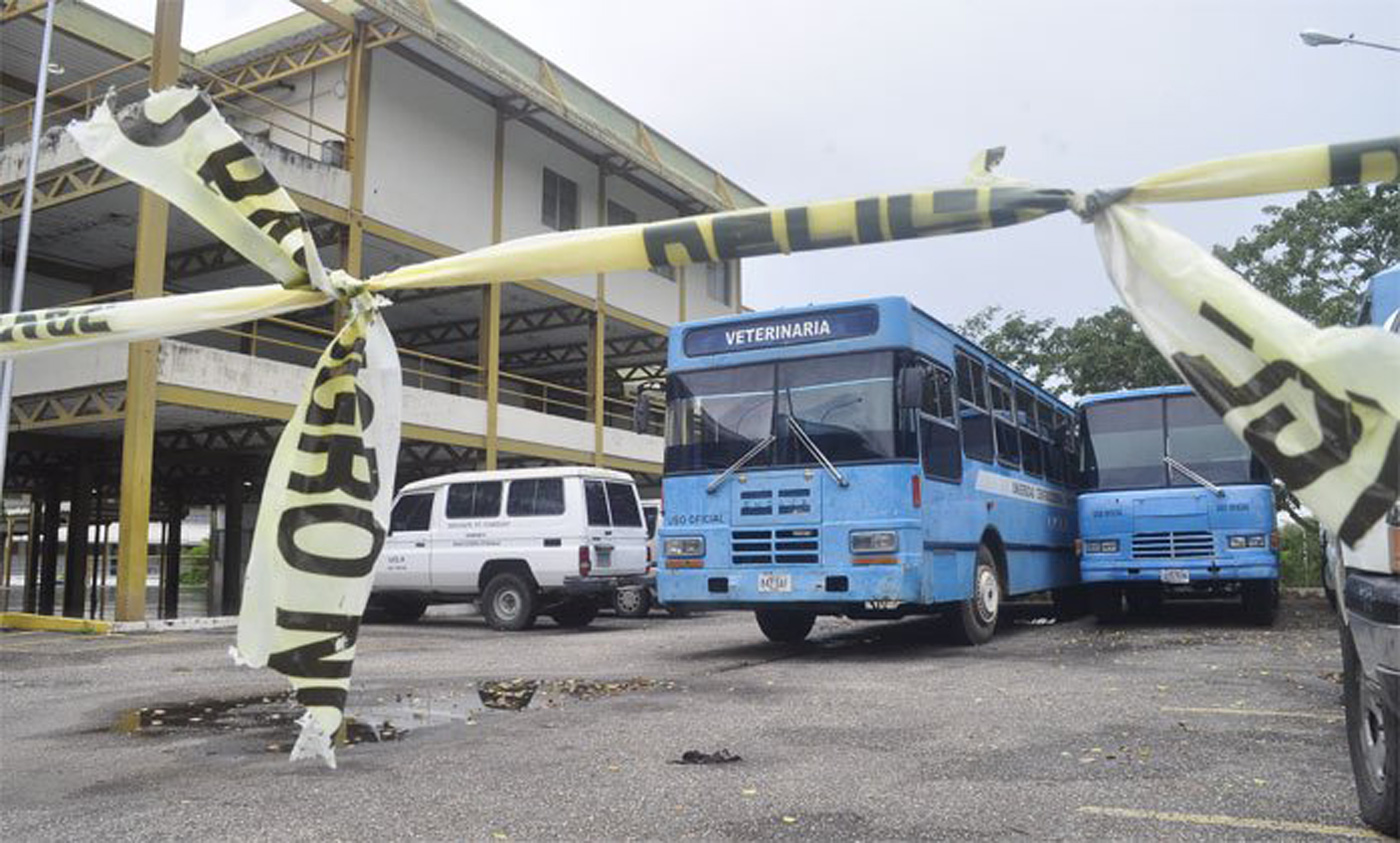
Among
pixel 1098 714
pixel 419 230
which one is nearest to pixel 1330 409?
pixel 1098 714

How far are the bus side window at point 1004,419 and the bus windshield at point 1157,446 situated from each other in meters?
1.23

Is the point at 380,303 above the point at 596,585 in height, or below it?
above

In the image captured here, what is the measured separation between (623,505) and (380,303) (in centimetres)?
1272

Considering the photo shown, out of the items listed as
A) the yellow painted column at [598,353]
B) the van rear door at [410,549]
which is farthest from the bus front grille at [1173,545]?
the yellow painted column at [598,353]

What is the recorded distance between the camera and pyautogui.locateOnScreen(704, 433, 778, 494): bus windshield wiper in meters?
10.3

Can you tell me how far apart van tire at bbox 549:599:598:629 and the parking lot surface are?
4.80 metres

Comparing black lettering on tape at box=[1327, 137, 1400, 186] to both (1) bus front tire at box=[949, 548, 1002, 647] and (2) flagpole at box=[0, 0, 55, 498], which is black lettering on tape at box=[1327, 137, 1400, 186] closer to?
(1) bus front tire at box=[949, 548, 1002, 647]

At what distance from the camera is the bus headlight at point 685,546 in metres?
10.5

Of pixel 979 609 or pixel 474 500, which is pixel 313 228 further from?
pixel 979 609

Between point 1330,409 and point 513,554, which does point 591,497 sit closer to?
point 513,554

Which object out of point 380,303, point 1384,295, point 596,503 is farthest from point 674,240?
point 596,503

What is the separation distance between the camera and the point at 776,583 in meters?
10.1

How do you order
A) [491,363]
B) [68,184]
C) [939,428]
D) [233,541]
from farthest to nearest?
[233,541], [491,363], [68,184], [939,428]

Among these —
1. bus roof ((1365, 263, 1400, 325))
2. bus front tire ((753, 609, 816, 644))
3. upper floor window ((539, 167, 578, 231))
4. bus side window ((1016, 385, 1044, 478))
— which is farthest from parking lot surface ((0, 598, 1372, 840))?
upper floor window ((539, 167, 578, 231))
